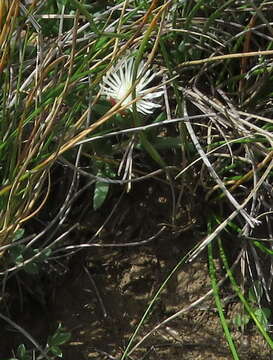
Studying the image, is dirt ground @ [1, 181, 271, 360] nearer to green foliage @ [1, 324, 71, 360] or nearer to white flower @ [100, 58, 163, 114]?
green foliage @ [1, 324, 71, 360]

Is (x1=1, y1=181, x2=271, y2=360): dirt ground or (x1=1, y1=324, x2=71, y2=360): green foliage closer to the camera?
(x1=1, y1=324, x2=71, y2=360): green foliage

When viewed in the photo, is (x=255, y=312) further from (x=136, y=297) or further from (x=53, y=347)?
(x=53, y=347)

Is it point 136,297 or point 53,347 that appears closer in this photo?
point 53,347

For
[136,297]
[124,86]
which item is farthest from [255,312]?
[124,86]

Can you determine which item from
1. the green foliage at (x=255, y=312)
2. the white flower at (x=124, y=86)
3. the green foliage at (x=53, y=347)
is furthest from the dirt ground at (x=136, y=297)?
the white flower at (x=124, y=86)

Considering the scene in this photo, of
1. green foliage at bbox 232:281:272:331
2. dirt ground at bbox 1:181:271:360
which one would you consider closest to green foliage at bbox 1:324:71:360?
dirt ground at bbox 1:181:271:360

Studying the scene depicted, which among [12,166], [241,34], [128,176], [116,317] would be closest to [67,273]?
[116,317]

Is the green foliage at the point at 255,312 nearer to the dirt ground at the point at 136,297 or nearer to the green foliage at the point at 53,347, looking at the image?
the dirt ground at the point at 136,297

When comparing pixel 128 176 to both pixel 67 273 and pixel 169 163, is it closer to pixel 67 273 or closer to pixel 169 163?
pixel 169 163
